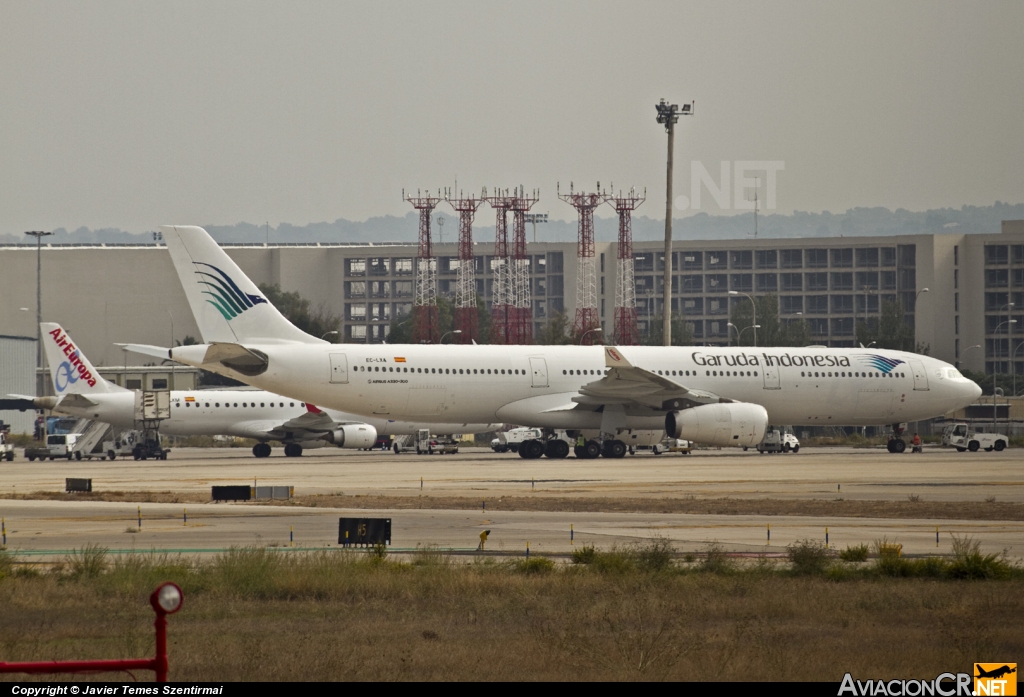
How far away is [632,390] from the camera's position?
46.7 m

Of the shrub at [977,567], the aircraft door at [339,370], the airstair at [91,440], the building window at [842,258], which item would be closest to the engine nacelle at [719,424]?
the aircraft door at [339,370]

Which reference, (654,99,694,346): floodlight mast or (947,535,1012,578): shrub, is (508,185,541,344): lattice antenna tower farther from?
(947,535,1012,578): shrub

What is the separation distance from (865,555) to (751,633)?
596 cm

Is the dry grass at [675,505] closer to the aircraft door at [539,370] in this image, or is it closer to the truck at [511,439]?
the aircraft door at [539,370]

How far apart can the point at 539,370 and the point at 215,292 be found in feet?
39.1

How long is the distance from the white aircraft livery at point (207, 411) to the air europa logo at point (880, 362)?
55.1 ft

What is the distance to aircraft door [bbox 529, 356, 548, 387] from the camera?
156 feet

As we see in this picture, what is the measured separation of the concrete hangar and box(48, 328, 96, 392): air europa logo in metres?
77.6

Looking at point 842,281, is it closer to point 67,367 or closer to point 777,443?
point 777,443

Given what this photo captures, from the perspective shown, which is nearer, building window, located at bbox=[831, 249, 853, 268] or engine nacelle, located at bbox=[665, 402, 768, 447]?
engine nacelle, located at bbox=[665, 402, 768, 447]

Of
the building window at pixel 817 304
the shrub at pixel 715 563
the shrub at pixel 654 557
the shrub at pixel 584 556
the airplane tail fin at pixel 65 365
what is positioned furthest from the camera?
the building window at pixel 817 304

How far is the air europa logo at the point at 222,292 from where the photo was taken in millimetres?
43031

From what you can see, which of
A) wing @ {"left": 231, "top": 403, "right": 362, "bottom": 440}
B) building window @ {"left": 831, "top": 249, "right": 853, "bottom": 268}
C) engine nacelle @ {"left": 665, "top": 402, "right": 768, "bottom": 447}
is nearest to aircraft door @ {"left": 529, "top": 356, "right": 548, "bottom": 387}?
engine nacelle @ {"left": 665, "top": 402, "right": 768, "bottom": 447}

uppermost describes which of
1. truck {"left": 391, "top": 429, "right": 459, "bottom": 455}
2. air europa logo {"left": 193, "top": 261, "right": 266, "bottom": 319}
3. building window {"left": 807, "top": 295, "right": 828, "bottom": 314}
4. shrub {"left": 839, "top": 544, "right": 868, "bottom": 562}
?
building window {"left": 807, "top": 295, "right": 828, "bottom": 314}
